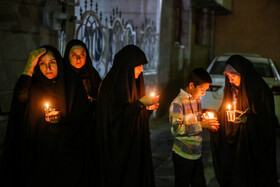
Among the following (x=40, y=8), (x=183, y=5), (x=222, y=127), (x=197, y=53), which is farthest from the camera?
(x=197, y=53)

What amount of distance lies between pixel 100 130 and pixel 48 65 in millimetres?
759

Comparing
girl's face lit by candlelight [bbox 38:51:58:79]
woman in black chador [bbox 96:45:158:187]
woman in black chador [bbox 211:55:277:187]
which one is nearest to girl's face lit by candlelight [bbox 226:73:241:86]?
woman in black chador [bbox 211:55:277:187]

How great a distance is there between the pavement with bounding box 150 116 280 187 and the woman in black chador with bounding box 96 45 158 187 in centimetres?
124

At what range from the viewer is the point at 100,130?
3.88 metres

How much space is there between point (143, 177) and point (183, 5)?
35.3 ft

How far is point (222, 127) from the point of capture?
13.9ft

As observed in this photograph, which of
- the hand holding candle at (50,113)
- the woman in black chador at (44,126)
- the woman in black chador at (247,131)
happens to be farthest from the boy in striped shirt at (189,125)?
the hand holding candle at (50,113)

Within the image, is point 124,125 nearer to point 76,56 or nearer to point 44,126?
point 44,126

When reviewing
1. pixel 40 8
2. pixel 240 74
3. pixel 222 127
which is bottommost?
pixel 222 127

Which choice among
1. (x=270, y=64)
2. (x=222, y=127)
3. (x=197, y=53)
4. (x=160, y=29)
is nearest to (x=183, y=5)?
(x=197, y=53)

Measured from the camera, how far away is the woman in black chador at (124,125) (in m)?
3.78

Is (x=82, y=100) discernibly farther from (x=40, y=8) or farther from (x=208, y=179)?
(x=208, y=179)

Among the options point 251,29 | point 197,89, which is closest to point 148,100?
point 197,89

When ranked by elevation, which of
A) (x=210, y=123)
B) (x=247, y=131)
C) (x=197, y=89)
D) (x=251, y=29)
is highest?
(x=251, y=29)
